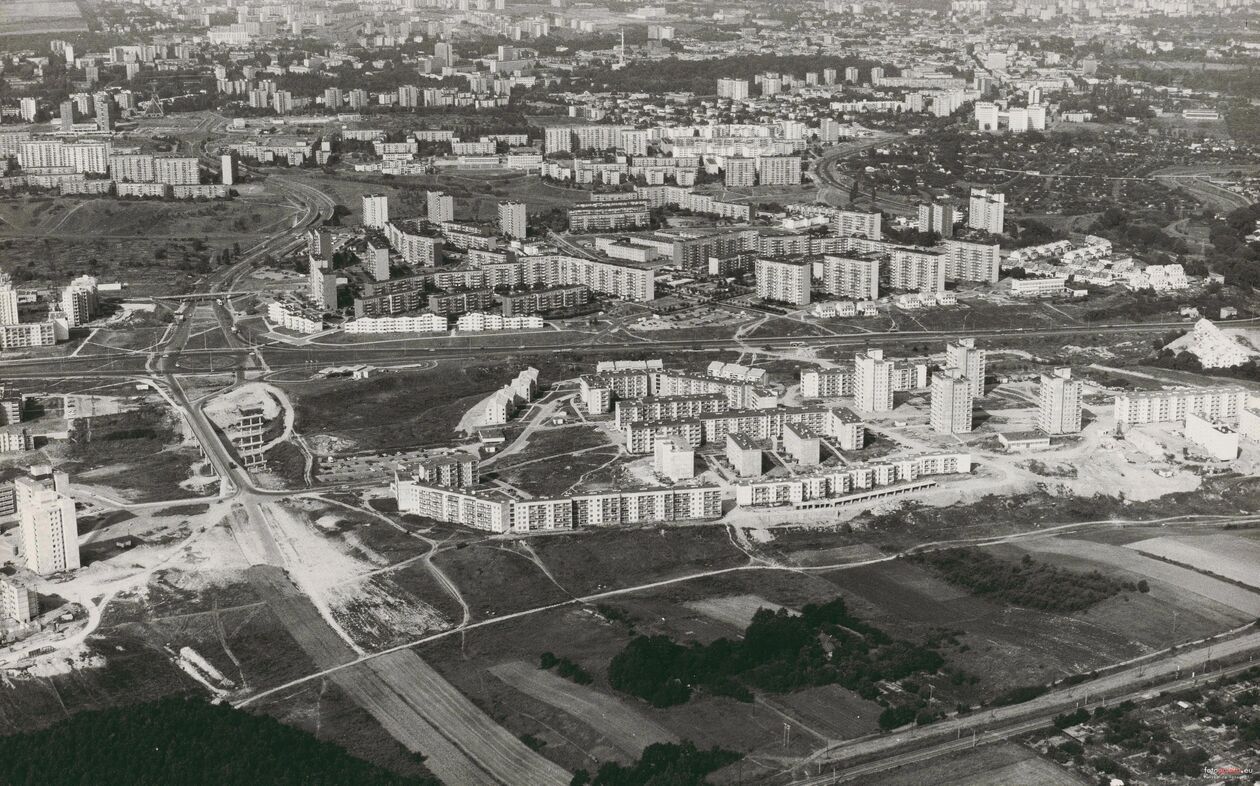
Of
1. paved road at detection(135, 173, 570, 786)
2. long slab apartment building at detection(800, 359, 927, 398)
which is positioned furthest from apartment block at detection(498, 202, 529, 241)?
paved road at detection(135, 173, 570, 786)

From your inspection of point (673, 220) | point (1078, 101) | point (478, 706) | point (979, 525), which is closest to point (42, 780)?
point (478, 706)

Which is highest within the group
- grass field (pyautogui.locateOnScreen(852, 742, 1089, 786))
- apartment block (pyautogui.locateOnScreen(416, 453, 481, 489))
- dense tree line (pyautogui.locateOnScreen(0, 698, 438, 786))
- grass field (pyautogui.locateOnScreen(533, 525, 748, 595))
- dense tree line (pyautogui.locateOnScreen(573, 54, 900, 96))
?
dense tree line (pyautogui.locateOnScreen(573, 54, 900, 96))

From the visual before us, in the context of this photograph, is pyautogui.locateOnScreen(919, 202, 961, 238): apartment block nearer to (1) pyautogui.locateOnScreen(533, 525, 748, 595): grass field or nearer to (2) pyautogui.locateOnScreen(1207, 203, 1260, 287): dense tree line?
(2) pyautogui.locateOnScreen(1207, 203, 1260, 287): dense tree line

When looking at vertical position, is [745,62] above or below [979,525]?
above

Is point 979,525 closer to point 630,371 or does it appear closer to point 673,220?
point 630,371

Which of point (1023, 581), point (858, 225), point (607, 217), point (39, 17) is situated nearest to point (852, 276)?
point (858, 225)

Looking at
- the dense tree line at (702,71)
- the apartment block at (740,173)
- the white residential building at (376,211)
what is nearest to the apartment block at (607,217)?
the white residential building at (376,211)

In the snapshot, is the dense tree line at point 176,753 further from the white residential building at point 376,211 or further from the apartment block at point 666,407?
the white residential building at point 376,211
